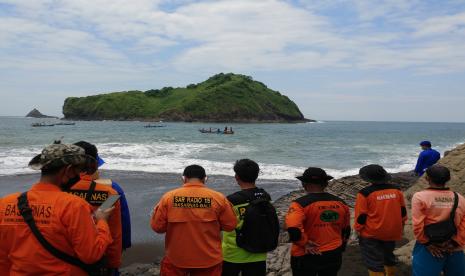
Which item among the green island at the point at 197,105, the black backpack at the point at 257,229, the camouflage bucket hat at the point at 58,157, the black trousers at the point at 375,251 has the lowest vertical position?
the black trousers at the point at 375,251

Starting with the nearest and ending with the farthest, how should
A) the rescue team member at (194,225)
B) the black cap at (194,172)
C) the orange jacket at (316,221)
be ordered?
the rescue team member at (194,225)
the black cap at (194,172)
the orange jacket at (316,221)

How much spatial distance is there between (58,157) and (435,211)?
3380 millimetres

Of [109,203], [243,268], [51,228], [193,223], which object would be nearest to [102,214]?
[109,203]

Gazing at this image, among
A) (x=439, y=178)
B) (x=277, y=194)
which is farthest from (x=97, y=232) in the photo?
(x=277, y=194)

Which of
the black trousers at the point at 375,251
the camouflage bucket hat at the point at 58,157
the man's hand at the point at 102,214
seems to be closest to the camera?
the camouflage bucket hat at the point at 58,157

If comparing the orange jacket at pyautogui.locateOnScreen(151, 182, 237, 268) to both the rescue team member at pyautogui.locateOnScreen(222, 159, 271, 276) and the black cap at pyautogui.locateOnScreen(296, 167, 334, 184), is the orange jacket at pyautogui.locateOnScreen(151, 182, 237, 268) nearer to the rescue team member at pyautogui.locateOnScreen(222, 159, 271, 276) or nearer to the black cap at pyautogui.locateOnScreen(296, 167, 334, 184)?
the rescue team member at pyautogui.locateOnScreen(222, 159, 271, 276)

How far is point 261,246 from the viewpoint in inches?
156

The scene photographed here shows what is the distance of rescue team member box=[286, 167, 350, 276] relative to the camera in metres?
3.96

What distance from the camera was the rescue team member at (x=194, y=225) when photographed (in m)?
3.61

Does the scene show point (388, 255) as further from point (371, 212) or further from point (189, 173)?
point (189, 173)

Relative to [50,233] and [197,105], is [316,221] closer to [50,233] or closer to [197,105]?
[50,233]

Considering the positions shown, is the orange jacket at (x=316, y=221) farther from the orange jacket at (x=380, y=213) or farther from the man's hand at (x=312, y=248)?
the orange jacket at (x=380, y=213)

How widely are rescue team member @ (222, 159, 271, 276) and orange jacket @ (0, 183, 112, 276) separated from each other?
1701 millimetres

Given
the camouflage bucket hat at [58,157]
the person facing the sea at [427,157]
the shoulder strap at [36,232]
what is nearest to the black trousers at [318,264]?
the shoulder strap at [36,232]
